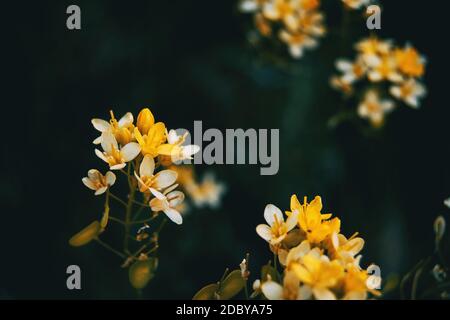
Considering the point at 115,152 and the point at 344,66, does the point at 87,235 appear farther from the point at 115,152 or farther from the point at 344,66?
the point at 344,66

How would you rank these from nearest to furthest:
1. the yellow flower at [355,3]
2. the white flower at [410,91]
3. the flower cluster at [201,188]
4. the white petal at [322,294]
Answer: the white petal at [322,294] < the yellow flower at [355,3] < the white flower at [410,91] < the flower cluster at [201,188]

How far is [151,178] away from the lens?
1629mm

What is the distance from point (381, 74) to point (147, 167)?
3.89 ft

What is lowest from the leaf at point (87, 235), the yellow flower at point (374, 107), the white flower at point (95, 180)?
the leaf at point (87, 235)

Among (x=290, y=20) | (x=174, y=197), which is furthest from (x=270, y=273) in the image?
(x=290, y=20)

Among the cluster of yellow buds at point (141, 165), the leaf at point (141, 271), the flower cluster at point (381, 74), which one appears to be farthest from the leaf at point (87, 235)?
the flower cluster at point (381, 74)

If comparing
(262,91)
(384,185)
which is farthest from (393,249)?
(262,91)

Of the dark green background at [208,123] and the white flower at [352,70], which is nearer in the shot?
the white flower at [352,70]

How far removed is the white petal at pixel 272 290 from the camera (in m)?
1.44

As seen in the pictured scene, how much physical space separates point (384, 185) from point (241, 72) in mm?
803

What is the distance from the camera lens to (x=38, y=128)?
2912 mm

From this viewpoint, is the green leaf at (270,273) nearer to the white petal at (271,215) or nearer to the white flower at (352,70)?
the white petal at (271,215)

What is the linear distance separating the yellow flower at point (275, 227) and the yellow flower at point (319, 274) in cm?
14

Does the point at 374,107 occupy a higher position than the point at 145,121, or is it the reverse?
the point at 374,107
